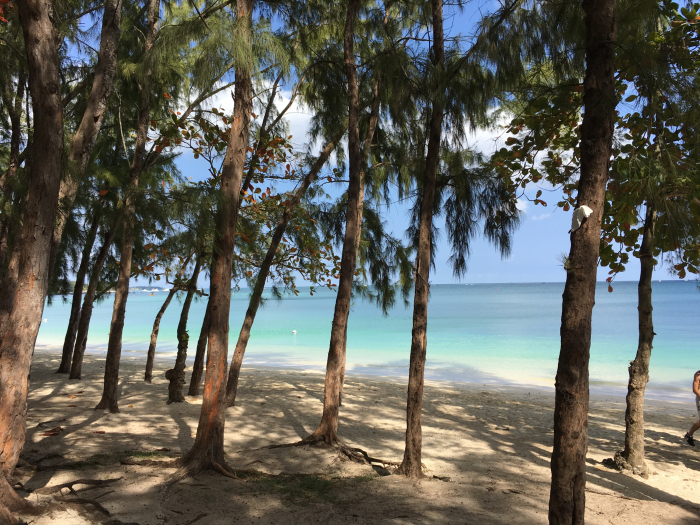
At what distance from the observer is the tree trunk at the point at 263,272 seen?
25.0ft

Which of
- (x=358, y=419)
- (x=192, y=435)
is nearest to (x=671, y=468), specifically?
(x=358, y=419)

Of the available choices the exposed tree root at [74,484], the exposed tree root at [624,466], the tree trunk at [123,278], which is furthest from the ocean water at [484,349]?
the exposed tree root at [74,484]

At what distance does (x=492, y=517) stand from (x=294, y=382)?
793 centimetres

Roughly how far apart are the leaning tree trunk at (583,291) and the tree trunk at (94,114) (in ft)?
13.5

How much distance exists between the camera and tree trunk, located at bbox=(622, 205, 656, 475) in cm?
548

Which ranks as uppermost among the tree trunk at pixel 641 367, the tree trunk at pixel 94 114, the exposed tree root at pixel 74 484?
the tree trunk at pixel 94 114

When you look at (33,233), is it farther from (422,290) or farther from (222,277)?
(422,290)

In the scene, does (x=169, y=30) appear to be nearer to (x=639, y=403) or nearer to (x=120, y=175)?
(x=120, y=175)

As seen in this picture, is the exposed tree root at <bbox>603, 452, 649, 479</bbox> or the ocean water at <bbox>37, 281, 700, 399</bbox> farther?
the ocean water at <bbox>37, 281, 700, 399</bbox>

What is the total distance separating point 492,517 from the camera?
11.7 feet

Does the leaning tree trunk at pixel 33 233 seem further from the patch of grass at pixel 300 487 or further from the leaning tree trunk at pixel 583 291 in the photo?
the leaning tree trunk at pixel 583 291

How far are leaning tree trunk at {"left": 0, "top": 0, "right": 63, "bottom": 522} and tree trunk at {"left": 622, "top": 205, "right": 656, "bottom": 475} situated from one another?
5.60 meters

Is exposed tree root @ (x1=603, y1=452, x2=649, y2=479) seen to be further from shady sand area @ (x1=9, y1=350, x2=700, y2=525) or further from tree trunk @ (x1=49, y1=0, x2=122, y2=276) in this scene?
tree trunk @ (x1=49, y1=0, x2=122, y2=276)

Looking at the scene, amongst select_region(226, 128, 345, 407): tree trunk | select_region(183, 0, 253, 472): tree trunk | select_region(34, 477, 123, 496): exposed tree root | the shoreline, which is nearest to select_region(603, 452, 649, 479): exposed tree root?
select_region(183, 0, 253, 472): tree trunk
